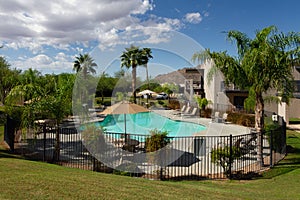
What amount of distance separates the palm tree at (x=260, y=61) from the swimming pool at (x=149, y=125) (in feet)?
31.0

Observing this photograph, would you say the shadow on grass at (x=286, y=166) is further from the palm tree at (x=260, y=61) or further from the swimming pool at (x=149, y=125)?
the swimming pool at (x=149, y=125)

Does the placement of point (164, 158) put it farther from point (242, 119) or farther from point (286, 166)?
point (242, 119)

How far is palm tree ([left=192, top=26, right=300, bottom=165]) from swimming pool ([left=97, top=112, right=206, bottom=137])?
372 inches

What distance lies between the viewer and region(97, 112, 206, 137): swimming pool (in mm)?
20984

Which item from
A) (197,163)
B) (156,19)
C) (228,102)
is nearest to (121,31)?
(156,19)

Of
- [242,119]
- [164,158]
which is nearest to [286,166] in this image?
[164,158]

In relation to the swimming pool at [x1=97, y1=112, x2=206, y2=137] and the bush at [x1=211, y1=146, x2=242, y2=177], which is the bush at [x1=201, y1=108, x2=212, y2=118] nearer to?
the swimming pool at [x1=97, y1=112, x2=206, y2=137]

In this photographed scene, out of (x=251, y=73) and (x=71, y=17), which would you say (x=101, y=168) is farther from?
(x=71, y=17)

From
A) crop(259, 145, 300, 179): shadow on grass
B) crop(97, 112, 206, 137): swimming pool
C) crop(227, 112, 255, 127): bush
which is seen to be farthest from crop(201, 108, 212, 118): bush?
crop(259, 145, 300, 179): shadow on grass

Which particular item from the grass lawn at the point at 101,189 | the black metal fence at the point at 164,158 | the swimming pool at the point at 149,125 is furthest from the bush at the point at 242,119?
the grass lawn at the point at 101,189

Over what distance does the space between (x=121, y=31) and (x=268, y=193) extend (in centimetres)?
1082

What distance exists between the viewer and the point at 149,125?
85.0 feet

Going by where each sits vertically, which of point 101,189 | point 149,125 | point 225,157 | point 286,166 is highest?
point 101,189

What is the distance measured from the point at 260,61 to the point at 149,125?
17245mm
